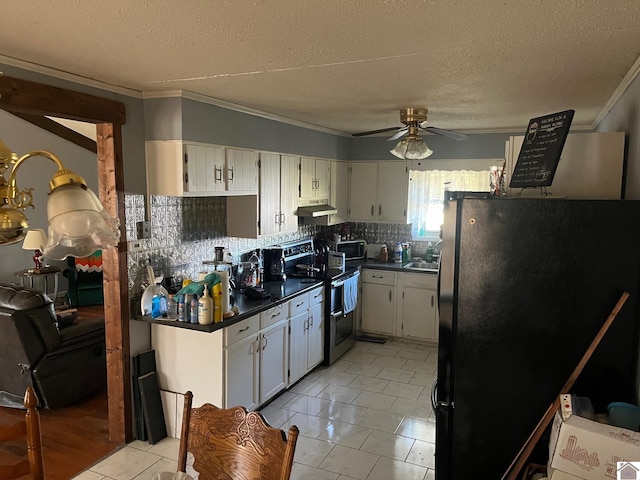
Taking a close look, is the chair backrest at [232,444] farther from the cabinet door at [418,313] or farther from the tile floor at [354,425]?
the cabinet door at [418,313]

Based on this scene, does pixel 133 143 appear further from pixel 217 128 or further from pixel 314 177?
pixel 314 177

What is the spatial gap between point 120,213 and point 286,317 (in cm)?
164

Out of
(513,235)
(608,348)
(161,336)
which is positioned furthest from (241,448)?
(161,336)

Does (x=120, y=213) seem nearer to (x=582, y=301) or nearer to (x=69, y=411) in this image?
(x=69, y=411)

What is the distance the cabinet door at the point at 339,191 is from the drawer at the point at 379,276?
71cm

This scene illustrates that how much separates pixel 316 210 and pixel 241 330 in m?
1.90

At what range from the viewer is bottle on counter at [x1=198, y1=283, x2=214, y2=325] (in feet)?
10.9

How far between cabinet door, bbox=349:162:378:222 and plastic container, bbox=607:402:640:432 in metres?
4.41

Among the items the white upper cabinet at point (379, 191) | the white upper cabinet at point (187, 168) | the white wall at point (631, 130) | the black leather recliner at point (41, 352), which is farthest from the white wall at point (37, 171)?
the white wall at point (631, 130)

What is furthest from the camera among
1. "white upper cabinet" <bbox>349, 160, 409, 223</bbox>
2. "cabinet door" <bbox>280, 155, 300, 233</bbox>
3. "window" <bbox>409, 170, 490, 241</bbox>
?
"white upper cabinet" <bbox>349, 160, 409, 223</bbox>

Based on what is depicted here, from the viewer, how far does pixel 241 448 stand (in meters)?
1.74

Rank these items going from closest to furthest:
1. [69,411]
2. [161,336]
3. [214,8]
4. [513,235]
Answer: [214,8] → [513,235] → [161,336] → [69,411]

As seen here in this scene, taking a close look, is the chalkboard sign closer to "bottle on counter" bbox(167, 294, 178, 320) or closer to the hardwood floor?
"bottle on counter" bbox(167, 294, 178, 320)

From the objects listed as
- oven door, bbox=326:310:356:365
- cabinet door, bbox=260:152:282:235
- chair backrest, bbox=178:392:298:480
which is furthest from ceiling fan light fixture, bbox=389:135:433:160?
chair backrest, bbox=178:392:298:480
